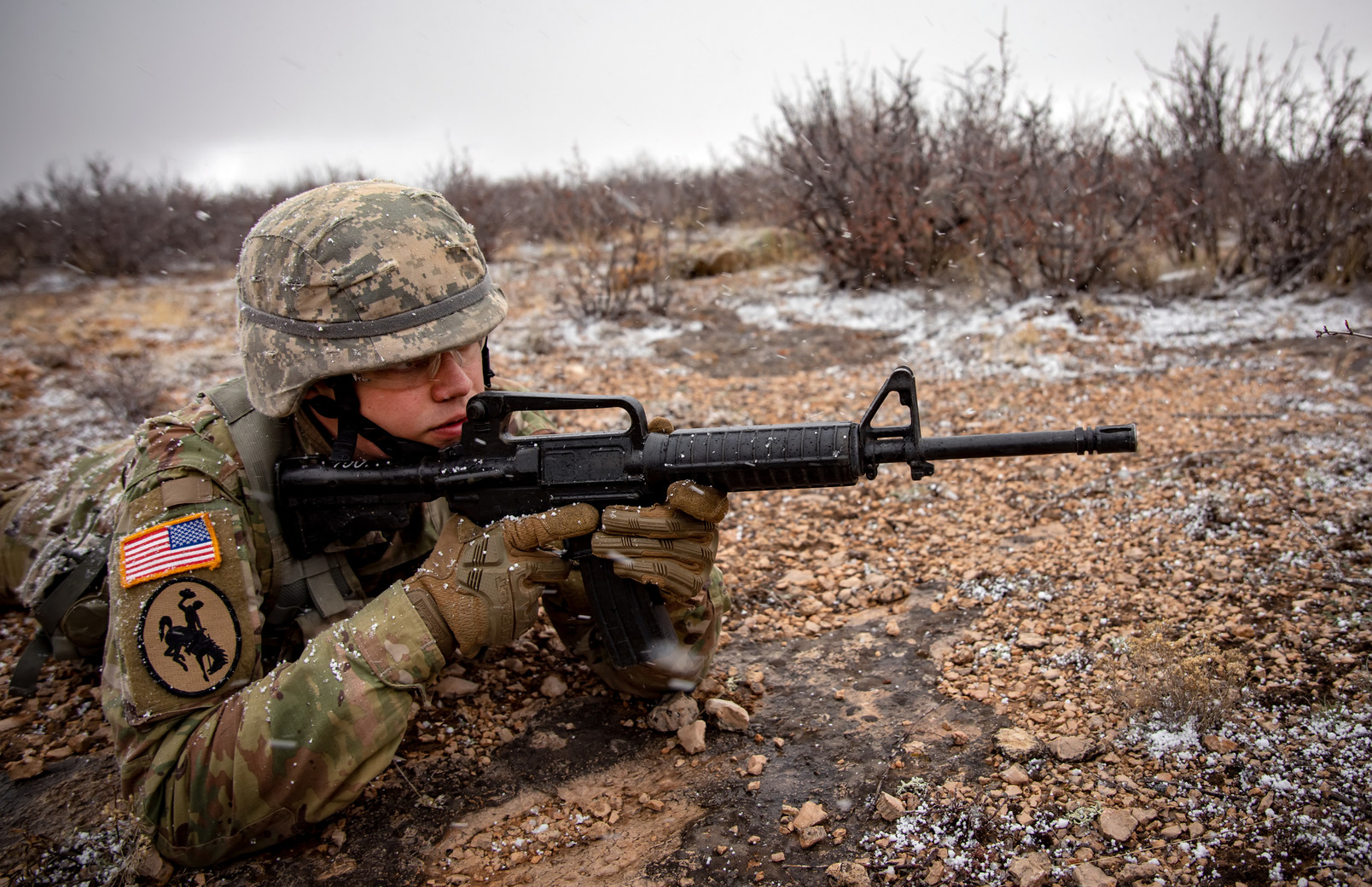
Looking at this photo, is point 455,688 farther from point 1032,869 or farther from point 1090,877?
point 1090,877

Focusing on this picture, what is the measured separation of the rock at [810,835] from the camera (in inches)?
80.5

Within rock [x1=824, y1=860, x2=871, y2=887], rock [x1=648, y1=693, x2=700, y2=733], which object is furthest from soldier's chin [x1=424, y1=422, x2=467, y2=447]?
rock [x1=824, y1=860, x2=871, y2=887]

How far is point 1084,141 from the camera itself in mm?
8422

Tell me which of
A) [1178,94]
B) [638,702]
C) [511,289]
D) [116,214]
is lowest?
[638,702]

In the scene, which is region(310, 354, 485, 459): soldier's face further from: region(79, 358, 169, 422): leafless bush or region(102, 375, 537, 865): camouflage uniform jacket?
region(79, 358, 169, 422): leafless bush

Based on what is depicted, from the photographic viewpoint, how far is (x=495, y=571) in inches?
91.0

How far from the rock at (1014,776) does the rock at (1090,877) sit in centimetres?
29

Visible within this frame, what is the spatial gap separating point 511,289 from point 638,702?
914 centimetres

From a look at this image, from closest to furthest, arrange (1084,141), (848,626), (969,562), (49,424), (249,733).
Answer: (249,733) → (848,626) → (969,562) → (49,424) → (1084,141)

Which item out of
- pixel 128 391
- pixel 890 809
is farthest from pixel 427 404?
pixel 128 391

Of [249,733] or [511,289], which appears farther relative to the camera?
[511,289]

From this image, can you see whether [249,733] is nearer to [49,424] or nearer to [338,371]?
[338,371]

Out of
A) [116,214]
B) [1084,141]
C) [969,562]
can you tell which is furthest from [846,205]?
[116,214]

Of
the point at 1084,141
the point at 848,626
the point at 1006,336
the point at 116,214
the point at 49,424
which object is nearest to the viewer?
the point at 848,626
